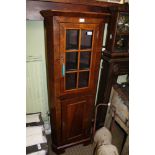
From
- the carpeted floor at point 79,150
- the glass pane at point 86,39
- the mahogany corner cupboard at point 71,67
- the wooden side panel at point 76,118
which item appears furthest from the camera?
the carpeted floor at point 79,150

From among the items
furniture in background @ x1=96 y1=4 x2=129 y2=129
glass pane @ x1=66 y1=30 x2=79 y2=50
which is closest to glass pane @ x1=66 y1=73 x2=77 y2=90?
glass pane @ x1=66 y1=30 x2=79 y2=50

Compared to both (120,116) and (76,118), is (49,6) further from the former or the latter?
(120,116)

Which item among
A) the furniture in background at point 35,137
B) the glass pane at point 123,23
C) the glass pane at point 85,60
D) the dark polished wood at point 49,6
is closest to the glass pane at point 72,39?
the glass pane at point 85,60

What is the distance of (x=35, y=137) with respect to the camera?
4.92ft

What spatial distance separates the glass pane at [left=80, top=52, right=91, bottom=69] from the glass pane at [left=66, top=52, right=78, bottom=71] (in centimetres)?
7

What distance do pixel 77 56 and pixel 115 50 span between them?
0.48m

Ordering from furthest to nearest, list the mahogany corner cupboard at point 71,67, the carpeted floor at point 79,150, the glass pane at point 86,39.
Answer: the carpeted floor at point 79,150 → the glass pane at point 86,39 → the mahogany corner cupboard at point 71,67

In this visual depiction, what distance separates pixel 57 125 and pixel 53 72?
65 centimetres

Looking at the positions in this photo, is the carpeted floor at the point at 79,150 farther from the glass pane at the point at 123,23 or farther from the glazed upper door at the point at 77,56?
the glass pane at the point at 123,23

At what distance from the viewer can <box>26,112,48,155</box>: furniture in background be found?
1.39 m

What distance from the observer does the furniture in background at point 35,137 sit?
4.55ft
